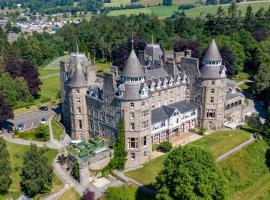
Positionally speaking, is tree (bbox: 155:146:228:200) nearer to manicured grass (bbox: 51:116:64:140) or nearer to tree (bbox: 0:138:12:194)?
tree (bbox: 0:138:12:194)

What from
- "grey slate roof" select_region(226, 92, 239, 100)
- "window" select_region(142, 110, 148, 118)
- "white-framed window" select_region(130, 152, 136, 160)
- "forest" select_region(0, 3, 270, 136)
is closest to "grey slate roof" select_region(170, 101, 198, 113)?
"grey slate roof" select_region(226, 92, 239, 100)

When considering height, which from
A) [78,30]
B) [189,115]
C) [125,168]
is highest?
[78,30]

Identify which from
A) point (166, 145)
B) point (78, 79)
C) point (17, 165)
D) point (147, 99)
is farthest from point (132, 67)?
point (17, 165)

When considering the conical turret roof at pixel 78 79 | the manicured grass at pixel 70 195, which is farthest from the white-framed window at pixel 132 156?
the conical turret roof at pixel 78 79

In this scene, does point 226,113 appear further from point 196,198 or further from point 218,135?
point 196,198

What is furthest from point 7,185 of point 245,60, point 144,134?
point 245,60

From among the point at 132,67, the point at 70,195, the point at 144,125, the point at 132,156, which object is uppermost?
the point at 132,67

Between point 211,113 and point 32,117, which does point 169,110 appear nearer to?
point 211,113
